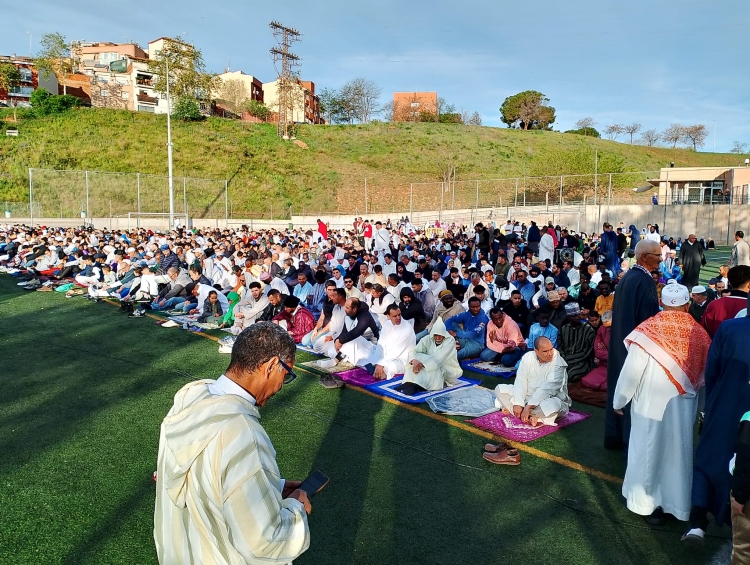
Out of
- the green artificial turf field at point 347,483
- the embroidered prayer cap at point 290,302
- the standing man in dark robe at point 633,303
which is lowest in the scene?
the green artificial turf field at point 347,483

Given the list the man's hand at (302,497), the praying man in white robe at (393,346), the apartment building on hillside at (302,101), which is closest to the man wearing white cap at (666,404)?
the man's hand at (302,497)

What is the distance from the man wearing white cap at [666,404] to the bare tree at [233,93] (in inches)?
2470

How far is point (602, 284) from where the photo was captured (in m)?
8.40

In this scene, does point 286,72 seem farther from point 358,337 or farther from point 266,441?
point 266,441

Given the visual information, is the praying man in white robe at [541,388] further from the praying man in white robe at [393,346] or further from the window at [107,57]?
the window at [107,57]

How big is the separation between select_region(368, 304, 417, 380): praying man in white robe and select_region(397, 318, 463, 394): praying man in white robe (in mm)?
376

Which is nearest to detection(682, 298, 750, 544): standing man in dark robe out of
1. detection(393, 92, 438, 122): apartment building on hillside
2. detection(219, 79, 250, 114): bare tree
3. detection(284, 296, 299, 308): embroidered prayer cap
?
detection(284, 296, 299, 308): embroidered prayer cap

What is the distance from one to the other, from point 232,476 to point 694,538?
3.14 metres

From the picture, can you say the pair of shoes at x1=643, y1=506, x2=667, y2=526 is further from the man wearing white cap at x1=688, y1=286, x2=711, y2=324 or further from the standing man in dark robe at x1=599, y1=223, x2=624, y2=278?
the standing man in dark robe at x1=599, y1=223, x2=624, y2=278

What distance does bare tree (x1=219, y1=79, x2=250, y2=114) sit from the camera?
62.1 m

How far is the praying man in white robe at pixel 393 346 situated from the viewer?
7.05 meters

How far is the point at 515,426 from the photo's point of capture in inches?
209

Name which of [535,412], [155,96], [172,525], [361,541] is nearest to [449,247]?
[535,412]

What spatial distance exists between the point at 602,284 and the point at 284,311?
4951 mm
